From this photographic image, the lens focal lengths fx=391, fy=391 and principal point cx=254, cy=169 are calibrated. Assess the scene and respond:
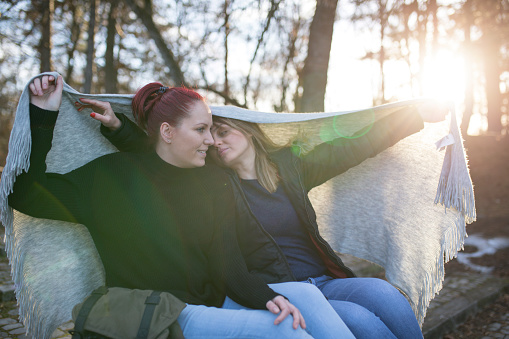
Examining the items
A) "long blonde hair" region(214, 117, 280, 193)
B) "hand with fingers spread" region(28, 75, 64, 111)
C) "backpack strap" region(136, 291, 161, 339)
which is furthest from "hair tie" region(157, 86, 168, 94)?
"backpack strap" region(136, 291, 161, 339)

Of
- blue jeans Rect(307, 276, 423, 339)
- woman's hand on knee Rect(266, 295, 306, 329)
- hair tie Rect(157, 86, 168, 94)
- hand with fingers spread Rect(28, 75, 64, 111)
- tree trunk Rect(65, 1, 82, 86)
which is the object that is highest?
tree trunk Rect(65, 1, 82, 86)

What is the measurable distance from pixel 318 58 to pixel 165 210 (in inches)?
125

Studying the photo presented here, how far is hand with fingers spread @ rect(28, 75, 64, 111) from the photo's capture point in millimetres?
1983

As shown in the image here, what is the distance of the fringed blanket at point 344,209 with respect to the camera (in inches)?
83.4

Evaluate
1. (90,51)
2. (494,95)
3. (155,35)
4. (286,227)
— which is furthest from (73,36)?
(494,95)

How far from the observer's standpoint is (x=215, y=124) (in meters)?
2.50

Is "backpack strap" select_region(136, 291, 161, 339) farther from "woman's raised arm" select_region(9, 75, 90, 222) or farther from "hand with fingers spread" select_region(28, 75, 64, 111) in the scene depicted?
"hand with fingers spread" select_region(28, 75, 64, 111)

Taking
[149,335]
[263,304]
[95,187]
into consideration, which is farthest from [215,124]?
[149,335]

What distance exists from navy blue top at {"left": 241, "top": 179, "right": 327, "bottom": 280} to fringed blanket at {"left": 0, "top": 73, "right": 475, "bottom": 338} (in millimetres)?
487

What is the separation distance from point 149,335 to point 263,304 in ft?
1.76

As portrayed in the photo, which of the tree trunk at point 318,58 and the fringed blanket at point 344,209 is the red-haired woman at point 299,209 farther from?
the tree trunk at point 318,58

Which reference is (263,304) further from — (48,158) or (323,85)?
(323,85)

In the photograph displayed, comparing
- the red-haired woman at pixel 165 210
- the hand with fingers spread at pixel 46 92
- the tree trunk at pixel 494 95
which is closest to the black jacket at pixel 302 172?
the red-haired woman at pixel 165 210

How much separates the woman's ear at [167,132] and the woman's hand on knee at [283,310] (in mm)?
1031
